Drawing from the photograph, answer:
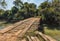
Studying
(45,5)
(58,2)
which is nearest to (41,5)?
(45,5)

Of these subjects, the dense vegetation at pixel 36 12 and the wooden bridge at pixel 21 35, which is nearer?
the wooden bridge at pixel 21 35

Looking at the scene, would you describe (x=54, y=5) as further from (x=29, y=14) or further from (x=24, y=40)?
(x=24, y=40)

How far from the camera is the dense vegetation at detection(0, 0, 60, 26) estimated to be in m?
30.1

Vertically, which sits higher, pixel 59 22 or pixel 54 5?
pixel 54 5

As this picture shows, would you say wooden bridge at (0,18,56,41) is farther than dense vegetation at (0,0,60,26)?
No

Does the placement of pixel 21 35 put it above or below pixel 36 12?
above

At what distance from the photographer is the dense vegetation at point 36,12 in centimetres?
3012

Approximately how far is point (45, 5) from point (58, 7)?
7.29 metres

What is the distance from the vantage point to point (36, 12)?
42.3 m

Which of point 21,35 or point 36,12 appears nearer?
point 21,35

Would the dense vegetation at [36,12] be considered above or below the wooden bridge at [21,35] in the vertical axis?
below

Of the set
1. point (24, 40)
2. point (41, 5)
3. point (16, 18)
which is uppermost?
point (24, 40)

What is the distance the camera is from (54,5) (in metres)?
30.3

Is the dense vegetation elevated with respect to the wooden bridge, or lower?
lower
